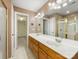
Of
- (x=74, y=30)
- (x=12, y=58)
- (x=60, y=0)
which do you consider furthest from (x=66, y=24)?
(x=12, y=58)

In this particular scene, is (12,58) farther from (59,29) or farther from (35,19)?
(35,19)

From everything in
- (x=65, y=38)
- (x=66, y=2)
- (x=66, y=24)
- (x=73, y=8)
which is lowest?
(x=65, y=38)

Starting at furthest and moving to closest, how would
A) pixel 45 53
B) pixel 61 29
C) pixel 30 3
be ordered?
1. pixel 30 3
2. pixel 61 29
3. pixel 45 53

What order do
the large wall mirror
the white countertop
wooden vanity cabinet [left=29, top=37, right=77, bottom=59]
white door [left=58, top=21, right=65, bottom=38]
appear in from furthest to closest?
white door [left=58, top=21, right=65, bottom=38] → the large wall mirror → wooden vanity cabinet [left=29, top=37, right=77, bottom=59] → the white countertop

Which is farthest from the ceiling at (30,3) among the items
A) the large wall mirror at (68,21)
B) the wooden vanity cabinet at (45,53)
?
the wooden vanity cabinet at (45,53)

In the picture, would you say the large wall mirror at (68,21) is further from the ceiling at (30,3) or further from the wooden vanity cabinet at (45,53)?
the ceiling at (30,3)

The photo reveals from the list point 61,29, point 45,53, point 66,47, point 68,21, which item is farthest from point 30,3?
point 66,47

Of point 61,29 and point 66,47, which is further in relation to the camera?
point 61,29

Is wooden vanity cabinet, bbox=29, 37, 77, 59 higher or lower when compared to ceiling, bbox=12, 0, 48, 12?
lower

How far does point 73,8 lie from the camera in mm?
1980

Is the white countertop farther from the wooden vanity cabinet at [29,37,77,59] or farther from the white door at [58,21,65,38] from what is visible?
the white door at [58,21,65,38]

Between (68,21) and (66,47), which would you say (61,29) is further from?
(66,47)

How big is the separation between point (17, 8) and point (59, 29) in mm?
3220

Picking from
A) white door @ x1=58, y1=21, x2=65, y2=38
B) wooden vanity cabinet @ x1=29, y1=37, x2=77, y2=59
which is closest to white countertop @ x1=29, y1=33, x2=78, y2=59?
wooden vanity cabinet @ x1=29, y1=37, x2=77, y2=59
